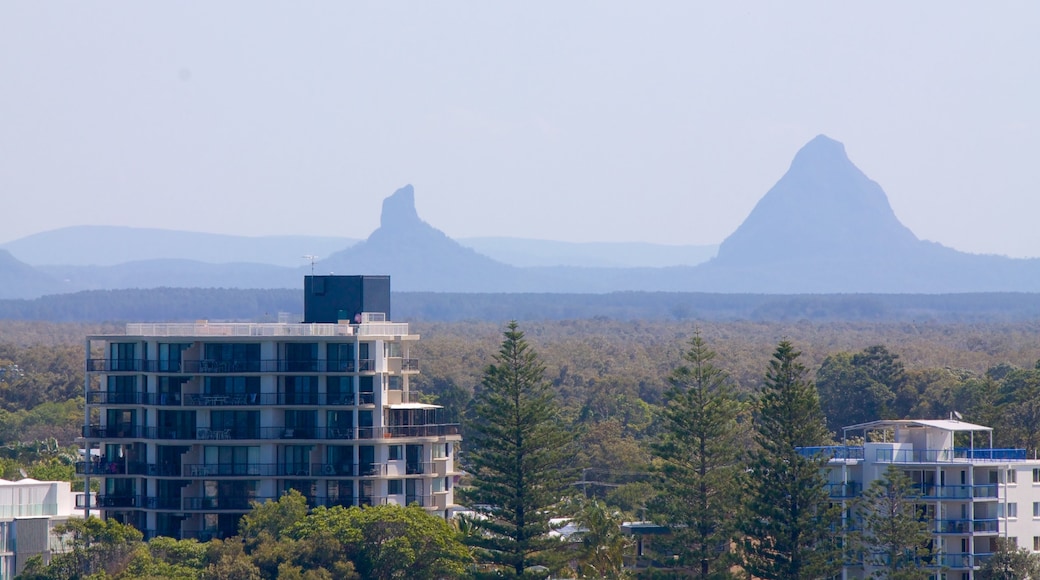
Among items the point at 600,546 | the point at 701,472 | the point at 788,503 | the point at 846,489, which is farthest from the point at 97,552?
the point at 846,489

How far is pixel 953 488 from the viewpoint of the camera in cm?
6856

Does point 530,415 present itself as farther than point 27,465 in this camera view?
No

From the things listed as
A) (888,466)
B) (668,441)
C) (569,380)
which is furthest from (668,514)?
(569,380)

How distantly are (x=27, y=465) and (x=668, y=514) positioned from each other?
41245 millimetres

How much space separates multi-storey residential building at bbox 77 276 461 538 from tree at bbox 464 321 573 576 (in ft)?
11.6

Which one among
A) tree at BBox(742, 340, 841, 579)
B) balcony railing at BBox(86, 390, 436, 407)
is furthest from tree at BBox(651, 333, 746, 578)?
balcony railing at BBox(86, 390, 436, 407)

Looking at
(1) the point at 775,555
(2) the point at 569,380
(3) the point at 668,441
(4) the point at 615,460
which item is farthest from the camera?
(2) the point at 569,380

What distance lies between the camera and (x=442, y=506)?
75.2 meters

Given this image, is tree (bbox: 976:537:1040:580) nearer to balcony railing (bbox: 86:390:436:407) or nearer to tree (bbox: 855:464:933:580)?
tree (bbox: 855:464:933:580)

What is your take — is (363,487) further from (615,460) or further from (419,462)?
(615,460)

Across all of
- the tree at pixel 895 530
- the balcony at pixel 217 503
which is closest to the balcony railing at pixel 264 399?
the balcony at pixel 217 503

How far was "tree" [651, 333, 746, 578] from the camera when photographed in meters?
68.6

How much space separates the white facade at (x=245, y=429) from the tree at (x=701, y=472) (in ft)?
29.0

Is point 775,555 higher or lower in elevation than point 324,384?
lower
